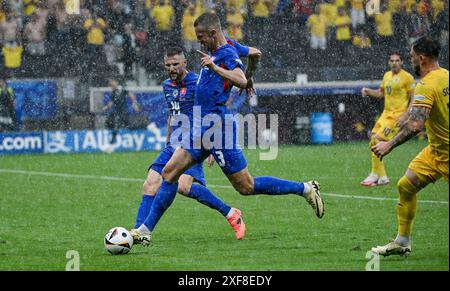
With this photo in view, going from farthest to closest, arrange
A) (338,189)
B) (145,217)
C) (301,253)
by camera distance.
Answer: (338,189)
(145,217)
(301,253)

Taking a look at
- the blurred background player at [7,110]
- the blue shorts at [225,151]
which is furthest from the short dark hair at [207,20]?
the blurred background player at [7,110]

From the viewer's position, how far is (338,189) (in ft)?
51.0

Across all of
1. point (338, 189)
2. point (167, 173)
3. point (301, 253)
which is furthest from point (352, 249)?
point (338, 189)

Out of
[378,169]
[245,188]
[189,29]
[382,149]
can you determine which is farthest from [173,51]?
[189,29]

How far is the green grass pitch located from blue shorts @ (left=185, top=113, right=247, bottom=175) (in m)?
0.84

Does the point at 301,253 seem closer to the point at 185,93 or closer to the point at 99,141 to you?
the point at 185,93

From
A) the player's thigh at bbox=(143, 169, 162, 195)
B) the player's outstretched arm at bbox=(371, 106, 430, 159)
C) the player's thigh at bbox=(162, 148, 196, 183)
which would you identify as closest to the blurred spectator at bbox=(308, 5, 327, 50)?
the player's thigh at bbox=(143, 169, 162, 195)

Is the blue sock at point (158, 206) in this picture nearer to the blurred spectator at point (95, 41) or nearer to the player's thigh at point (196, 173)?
the player's thigh at point (196, 173)

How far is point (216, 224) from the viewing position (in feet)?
38.7

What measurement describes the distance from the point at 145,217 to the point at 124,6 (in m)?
16.6

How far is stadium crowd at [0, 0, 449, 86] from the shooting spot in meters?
25.2

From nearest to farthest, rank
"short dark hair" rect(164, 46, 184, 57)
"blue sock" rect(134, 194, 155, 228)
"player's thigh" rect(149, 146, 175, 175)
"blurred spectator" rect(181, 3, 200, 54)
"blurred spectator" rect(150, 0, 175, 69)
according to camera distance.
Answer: "blue sock" rect(134, 194, 155, 228) → "short dark hair" rect(164, 46, 184, 57) → "player's thigh" rect(149, 146, 175, 175) → "blurred spectator" rect(181, 3, 200, 54) → "blurred spectator" rect(150, 0, 175, 69)

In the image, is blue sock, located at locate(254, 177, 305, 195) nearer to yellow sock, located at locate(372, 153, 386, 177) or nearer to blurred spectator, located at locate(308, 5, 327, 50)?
yellow sock, located at locate(372, 153, 386, 177)

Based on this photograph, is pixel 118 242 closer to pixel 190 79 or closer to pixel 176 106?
pixel 176 106
